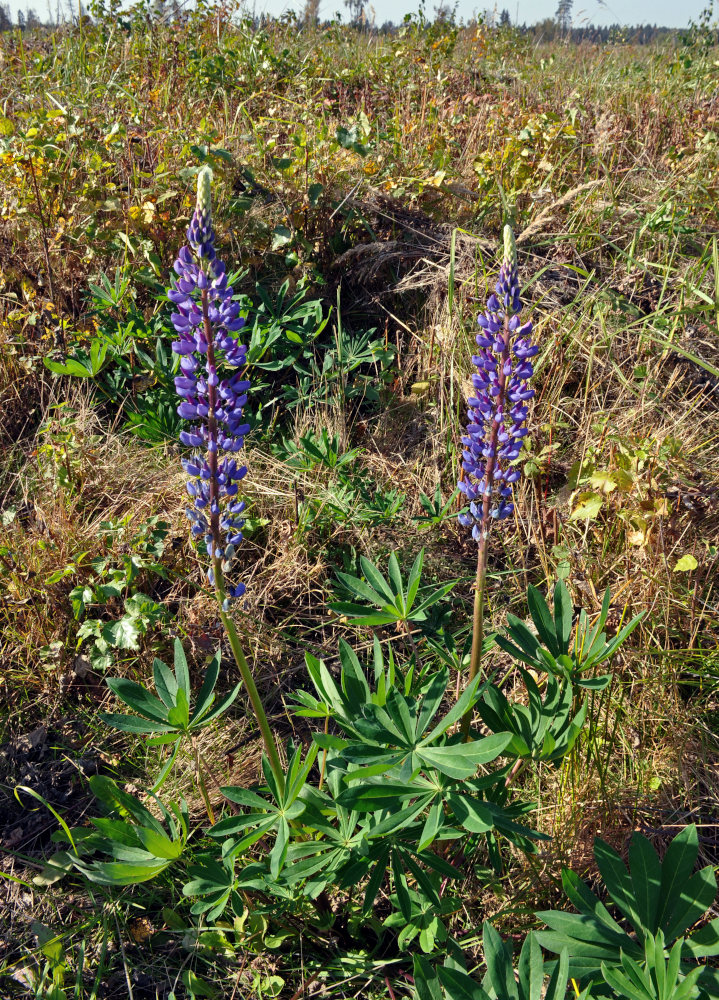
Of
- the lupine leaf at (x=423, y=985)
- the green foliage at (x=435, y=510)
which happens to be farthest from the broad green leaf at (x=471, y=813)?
the green foliage at (x=435, y=510)

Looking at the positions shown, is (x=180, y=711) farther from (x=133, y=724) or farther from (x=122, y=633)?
(x=122, y=633)

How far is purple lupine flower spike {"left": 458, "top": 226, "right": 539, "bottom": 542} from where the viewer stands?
5.33ft

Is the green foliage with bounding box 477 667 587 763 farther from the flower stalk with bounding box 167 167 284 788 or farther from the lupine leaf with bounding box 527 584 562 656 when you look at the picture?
the flower stalk with bounding box 167 167 284 788

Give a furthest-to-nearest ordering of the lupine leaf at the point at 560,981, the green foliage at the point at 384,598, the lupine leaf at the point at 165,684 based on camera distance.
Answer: the green foliage at the point at 384,598 < the lupine leaf at the point at 165,684 < the lupine leaf at the point at 560,981

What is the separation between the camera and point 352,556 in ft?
9.24

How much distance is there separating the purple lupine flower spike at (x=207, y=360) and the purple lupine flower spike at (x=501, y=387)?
54cm

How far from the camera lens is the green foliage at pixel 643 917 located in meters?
1.46

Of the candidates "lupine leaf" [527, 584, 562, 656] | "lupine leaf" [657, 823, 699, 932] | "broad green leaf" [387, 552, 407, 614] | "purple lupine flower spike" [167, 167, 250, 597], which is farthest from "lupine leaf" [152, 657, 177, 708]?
"lupine leaf" [657, 823, 699, 932]

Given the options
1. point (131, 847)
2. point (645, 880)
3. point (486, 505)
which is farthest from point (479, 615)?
point (131, 847)

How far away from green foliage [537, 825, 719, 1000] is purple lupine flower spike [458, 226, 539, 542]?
797 mm

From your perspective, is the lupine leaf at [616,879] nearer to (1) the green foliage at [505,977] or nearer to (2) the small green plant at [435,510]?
(1) the green foliage at [505,977]

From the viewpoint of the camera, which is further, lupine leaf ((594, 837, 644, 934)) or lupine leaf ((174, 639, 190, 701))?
lupine leaf ((174, 639, 190, 701))

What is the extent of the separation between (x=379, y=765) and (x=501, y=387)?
87 cm

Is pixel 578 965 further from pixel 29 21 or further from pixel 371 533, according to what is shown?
pixel 29 21
